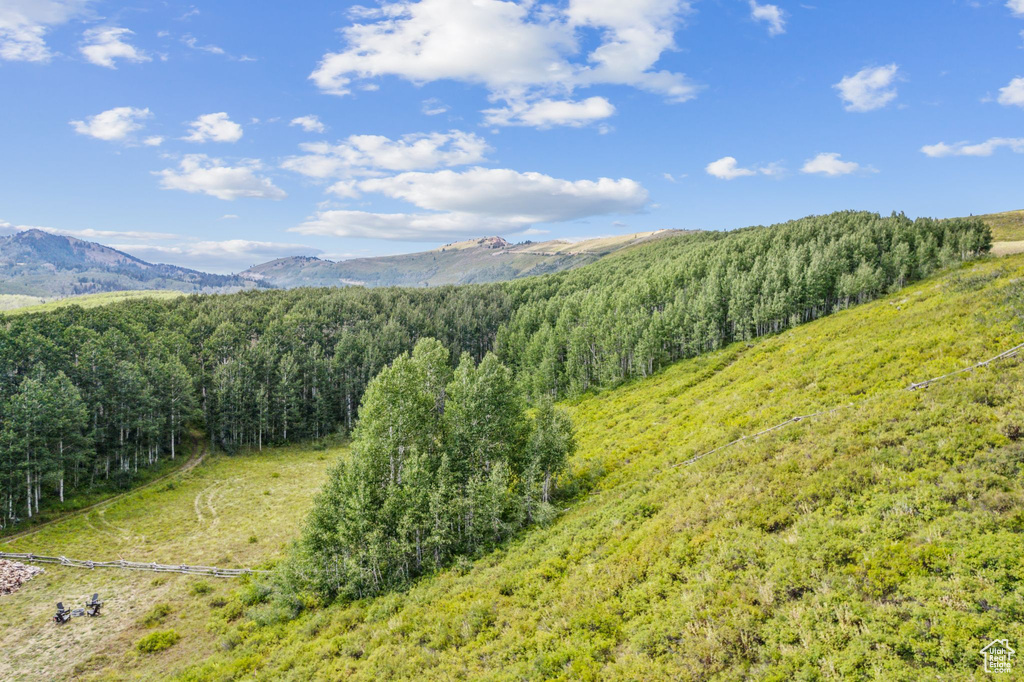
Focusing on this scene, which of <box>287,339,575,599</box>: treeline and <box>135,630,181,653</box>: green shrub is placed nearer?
<box>135,630,181,653</box>: green shrub

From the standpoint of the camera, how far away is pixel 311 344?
116 meters

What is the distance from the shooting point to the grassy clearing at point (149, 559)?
27.6 m

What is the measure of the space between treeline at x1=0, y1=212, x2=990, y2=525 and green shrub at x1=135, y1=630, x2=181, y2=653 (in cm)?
3332

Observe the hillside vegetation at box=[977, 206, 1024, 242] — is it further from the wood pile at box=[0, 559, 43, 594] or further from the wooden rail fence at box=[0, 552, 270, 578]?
the wood pile at box=[0, 559, 43, 594]

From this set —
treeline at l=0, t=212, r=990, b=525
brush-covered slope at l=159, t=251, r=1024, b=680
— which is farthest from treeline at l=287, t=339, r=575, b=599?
treeline at l=0, t=212, r=990, b=525

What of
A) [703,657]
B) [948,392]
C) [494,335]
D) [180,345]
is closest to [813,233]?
[494,335]

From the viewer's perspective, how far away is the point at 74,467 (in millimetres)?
60750

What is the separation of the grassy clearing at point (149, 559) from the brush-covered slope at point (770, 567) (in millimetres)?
2656

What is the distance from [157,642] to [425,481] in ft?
64.2

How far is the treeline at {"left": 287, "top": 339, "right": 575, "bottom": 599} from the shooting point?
30.0 meters

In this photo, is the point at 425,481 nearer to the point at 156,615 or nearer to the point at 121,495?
the point at 156,615

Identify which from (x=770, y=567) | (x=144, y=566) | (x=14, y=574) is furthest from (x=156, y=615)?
(x=770, y=567)

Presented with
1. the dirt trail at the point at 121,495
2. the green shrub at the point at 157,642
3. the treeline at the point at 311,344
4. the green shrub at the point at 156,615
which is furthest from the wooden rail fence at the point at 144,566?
the treeline at the point at 311,344

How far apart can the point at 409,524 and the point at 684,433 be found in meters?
25.1
